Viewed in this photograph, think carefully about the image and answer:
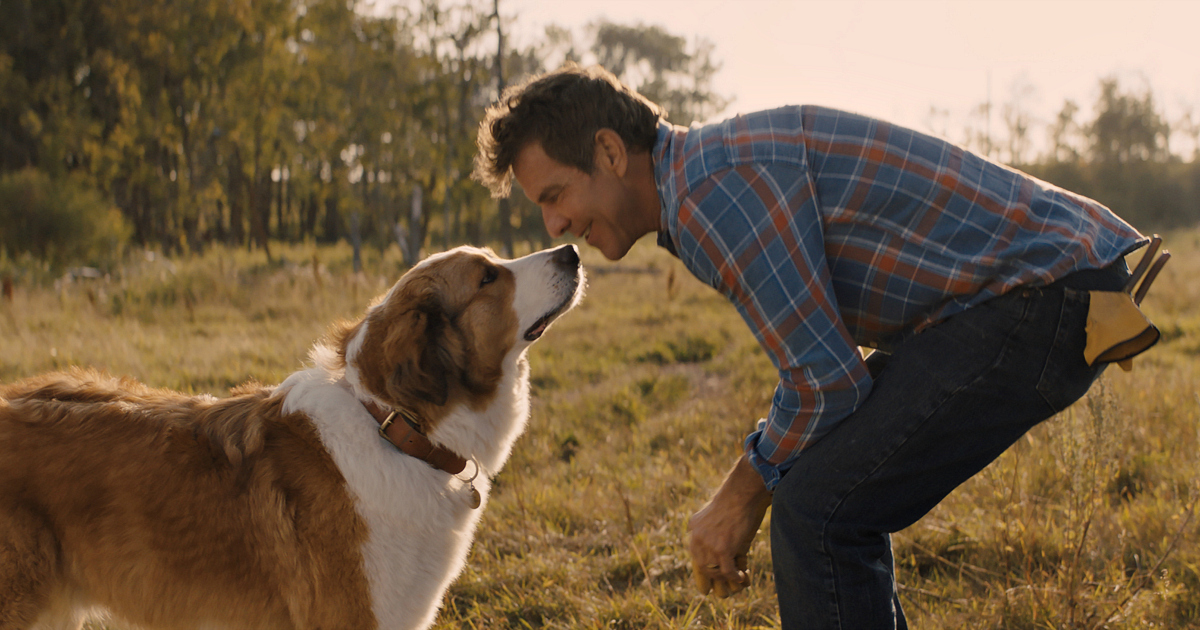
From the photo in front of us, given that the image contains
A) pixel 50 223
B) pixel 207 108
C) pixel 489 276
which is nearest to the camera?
pixel 489 276

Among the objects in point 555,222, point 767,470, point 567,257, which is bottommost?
point 767,470

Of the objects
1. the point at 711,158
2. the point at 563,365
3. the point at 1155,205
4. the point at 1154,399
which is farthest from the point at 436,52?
the point at 1155,205

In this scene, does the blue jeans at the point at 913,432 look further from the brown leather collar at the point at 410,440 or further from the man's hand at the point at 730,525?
the brown leather collar at the point at 410,440

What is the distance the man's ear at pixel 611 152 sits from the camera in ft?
6.96

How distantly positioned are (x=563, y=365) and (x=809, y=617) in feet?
20.3

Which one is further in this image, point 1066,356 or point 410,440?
point 410,440

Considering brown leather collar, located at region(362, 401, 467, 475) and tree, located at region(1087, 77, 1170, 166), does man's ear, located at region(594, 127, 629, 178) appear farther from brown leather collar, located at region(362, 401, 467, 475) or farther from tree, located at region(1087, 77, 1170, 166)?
tree, located at region(1087, 77, 1170, 166)

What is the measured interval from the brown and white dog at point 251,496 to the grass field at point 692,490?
0.80 metres

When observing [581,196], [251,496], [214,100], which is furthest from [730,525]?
[214,100]

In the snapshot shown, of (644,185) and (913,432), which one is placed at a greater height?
(644,185)

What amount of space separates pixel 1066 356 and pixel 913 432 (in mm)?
451

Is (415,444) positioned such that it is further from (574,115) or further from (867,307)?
(867,307)

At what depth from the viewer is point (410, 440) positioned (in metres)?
2.60

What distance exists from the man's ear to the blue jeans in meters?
0.96
